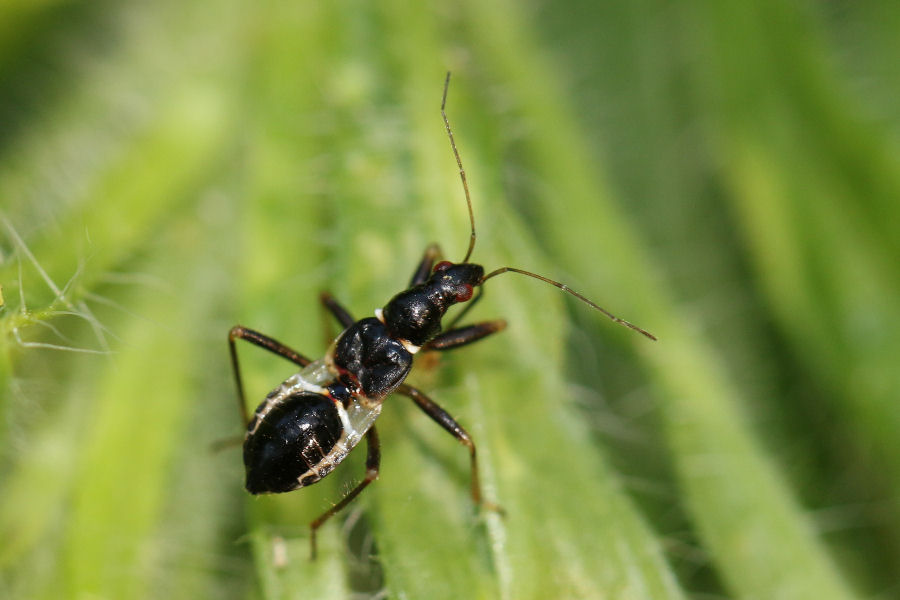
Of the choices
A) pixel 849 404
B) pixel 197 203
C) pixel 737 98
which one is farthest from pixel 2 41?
pixel 849 404

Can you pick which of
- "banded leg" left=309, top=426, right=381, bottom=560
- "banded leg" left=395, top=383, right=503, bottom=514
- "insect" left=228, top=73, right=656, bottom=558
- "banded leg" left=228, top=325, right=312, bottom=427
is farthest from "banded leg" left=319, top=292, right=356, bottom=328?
"banded leg" left=309, top=426, right=381, bottom=560

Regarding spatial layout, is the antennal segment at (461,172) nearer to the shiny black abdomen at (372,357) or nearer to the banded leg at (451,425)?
the shiny black abdomen at (372,357)

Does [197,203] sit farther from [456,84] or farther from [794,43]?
[794,43]

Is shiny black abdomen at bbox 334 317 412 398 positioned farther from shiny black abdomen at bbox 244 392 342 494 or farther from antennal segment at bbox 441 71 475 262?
antennal segment at bbox 441 71 475 262

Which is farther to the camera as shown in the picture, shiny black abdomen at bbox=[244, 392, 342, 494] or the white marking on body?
the white marking on body

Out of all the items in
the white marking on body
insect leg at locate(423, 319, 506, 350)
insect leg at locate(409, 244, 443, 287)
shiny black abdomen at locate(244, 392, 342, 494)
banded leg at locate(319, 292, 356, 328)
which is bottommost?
shiny black abdomen at locate(244, 392, 342, 494)

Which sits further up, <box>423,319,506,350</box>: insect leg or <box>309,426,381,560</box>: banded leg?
<box>423,319,506,350</box>: insect leg
